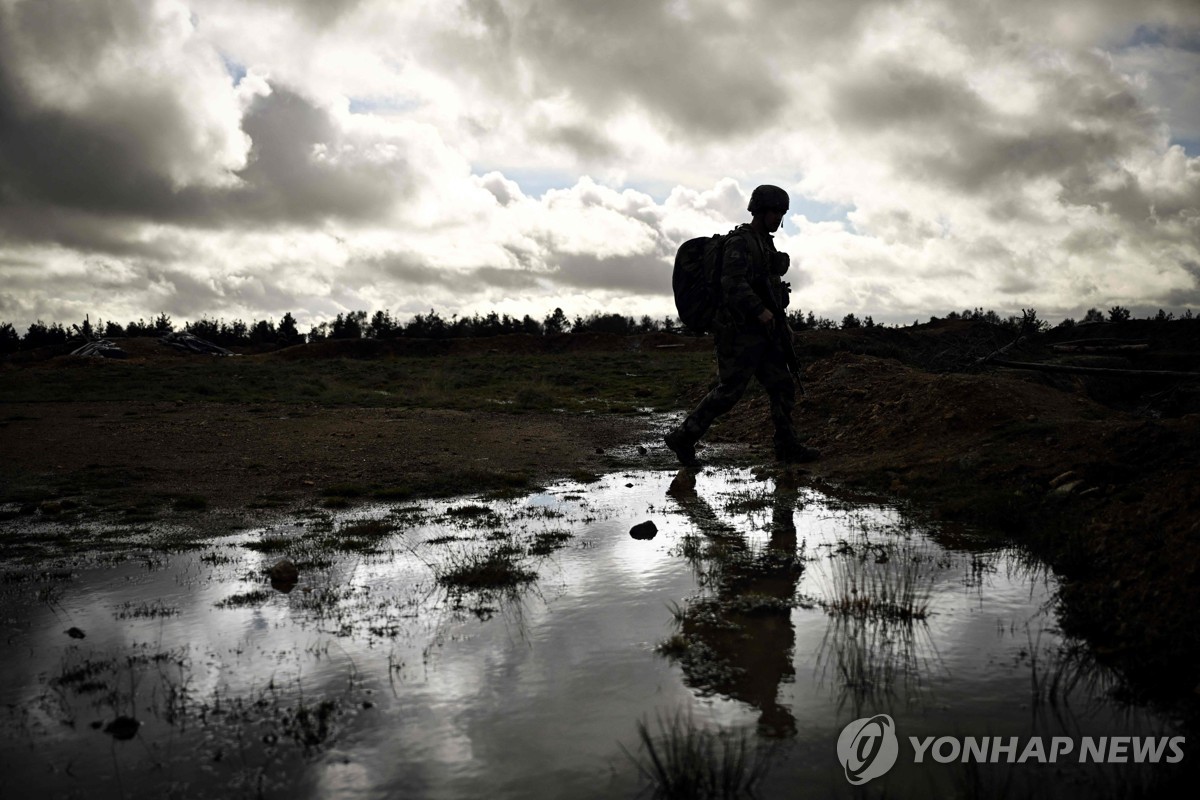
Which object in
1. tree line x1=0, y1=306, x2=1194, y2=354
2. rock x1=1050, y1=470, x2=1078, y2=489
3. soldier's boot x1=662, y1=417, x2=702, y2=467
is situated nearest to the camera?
rock x1=1050, y1=470, x2=1078, y2=489

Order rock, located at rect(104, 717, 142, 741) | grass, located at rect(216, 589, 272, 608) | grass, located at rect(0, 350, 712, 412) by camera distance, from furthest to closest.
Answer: grass, located at rect(0, 350, 712, 412) → grass, located at rect(216, 589, 272, 608) → rock, located at rect(104, 717, 142, 741)

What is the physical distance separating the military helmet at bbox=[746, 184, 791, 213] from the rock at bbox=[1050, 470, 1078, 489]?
425 centimetres

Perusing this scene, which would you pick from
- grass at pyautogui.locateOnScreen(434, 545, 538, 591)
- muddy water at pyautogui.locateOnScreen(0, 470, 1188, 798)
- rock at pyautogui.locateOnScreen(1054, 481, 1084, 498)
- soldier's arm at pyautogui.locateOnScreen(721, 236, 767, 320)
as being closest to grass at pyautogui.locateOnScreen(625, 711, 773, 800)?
muddy water at pyautogui.locateOnScreen(0, 470, 1188, 798)

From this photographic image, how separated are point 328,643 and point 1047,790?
302 centimetres

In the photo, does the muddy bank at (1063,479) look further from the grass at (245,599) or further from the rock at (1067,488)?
the grass at (245,599)

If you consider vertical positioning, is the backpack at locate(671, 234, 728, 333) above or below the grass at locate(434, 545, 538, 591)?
above

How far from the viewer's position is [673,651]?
136 inches

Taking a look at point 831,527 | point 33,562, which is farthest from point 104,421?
point 831,527

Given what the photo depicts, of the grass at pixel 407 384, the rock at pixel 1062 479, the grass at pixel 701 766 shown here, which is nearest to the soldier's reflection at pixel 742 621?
the grass at pixel 701 766

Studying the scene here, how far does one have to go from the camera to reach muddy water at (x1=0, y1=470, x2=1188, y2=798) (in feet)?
8.26

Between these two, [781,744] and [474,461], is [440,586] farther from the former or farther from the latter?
[474,461]

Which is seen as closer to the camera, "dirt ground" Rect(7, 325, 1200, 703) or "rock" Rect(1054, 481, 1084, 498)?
"dirt ground" Rect(7, 325, 1200, 703)

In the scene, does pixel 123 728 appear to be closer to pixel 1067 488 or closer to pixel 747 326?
pixel 1067 488

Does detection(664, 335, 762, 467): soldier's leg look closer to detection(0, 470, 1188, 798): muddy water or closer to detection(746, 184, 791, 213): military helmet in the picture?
detection(746, 184, 791, 213): military helmet
